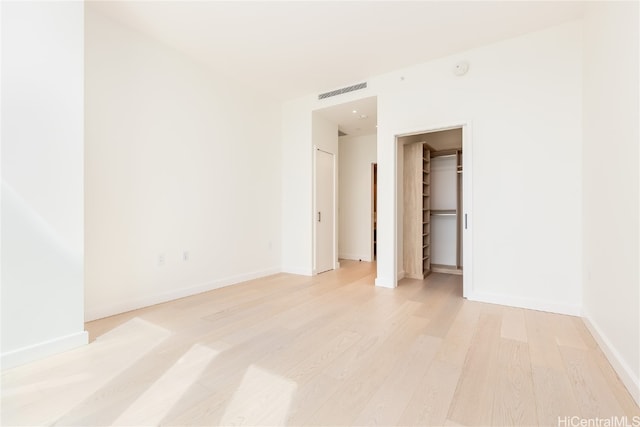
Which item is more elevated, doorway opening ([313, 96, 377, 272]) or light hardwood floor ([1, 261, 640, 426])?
doorway opening ([313, 96, 377, 272])

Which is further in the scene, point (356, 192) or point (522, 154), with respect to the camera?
point (356, 192)

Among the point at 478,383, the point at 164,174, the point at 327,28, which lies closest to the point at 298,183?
the point at 164,174

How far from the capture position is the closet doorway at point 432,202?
454 centimetres

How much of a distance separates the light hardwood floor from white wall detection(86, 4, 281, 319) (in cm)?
57

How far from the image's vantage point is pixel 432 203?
530 cm

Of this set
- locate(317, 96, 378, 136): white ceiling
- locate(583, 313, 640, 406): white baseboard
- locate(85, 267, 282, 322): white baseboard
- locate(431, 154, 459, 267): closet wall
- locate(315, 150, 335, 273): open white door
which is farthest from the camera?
locate(431, 154, 459, 267): closet wall

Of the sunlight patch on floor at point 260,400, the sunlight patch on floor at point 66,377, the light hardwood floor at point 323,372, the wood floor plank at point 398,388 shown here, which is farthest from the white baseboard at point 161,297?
the wood floor plank at point 398,388

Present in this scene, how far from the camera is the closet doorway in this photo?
4543 millimetres

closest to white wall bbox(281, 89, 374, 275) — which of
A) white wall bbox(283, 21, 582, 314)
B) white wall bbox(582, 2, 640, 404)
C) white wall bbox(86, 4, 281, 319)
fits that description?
white wall bbox(86, 4, 281, 319)

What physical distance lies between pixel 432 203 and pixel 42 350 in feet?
17.2

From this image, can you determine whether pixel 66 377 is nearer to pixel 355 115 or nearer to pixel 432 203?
pixel 355 115

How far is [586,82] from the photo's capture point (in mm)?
2770

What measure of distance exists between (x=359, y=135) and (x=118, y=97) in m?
4.57

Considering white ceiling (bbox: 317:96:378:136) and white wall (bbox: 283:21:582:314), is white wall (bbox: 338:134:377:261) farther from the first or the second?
white wall (bbox: 283:21:582:314)
